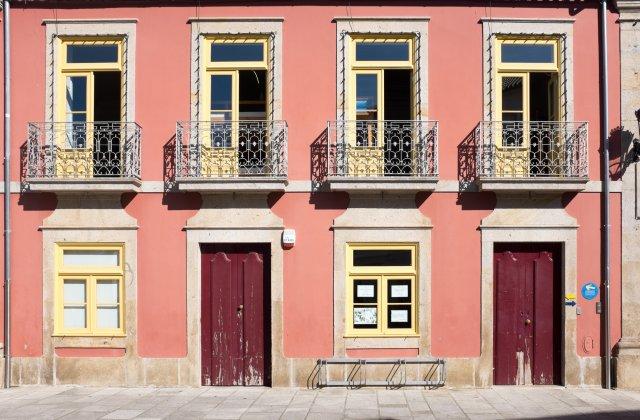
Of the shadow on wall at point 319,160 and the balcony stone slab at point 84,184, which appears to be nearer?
the balcony stone slab at point 84,184

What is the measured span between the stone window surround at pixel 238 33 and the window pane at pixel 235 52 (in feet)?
0.72

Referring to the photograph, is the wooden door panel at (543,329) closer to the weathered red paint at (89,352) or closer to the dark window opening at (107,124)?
the weathered red paint at (89,352)

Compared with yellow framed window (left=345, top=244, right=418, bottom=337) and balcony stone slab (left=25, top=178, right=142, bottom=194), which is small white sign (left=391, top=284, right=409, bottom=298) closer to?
yellow framed window (left=345, top=244, right=418, bottom=337)

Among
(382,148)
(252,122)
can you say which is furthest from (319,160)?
(252,122)

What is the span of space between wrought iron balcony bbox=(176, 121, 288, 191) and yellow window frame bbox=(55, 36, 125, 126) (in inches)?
62.8

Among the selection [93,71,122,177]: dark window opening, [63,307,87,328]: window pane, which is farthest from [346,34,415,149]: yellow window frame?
[63,307,87,328]: window pane

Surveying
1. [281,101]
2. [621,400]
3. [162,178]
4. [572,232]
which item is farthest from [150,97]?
[621,400]

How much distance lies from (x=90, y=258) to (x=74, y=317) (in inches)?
40.9

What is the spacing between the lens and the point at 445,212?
1092 cm

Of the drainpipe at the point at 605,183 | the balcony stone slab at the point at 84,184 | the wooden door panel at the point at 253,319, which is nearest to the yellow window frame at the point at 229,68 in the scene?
the balcony stone slab at the point at 84,184

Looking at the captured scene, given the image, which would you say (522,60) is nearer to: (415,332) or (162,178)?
(415,332)

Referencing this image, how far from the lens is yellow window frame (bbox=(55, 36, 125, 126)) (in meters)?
11.2

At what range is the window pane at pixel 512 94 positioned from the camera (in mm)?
11141

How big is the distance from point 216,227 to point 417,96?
13.3ft
